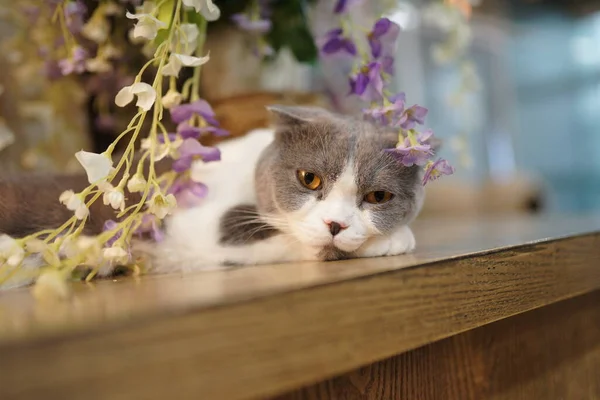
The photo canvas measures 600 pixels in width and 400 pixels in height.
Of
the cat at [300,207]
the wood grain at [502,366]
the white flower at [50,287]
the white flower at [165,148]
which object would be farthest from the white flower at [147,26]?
the wood grain at [502,366]

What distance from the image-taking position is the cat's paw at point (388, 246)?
78 centimetres

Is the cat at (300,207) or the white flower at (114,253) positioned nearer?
the white flower at (114,253)

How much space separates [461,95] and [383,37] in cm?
54

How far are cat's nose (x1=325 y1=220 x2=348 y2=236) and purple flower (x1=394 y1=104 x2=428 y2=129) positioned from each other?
17 centimetres

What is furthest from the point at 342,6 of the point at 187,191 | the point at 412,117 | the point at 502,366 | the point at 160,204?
the point at 502,366

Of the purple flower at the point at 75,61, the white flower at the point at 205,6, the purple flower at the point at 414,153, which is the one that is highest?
the purple flower at the point at 75,61

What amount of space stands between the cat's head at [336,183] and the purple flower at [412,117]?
0.05m

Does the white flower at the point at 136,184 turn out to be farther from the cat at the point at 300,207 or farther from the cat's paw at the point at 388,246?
the cat's paw at the point at 388,246

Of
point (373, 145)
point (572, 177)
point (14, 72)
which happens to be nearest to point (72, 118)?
point (14, 72)

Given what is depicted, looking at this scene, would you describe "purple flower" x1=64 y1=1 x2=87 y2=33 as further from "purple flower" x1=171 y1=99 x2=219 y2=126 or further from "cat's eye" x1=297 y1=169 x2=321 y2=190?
"cat's eye" x1=297 y1=169 x2=321 y2=190

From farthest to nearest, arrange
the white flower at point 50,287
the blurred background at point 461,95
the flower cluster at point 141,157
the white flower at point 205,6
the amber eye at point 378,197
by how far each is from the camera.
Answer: the blurred background at point 461,95, the amber eye at point 378,197, the white flower at point 205,6, the flower cluster at point 141,157, the white flower at point 50,287

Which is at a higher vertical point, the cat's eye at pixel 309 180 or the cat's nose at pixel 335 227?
the cat's eye at pixel 309 180

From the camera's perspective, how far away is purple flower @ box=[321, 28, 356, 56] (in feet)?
3.11

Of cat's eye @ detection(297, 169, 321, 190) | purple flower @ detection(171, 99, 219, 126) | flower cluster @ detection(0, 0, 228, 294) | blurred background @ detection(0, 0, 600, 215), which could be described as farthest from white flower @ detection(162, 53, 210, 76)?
blurred background @ detection(0, 0, 600, 215)
